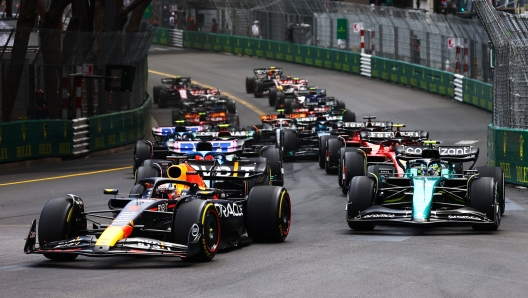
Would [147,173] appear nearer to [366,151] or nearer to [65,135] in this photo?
[366,151]

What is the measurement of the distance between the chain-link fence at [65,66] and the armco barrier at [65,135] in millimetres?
539

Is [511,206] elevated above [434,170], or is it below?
below

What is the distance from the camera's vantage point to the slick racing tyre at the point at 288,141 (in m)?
27.3

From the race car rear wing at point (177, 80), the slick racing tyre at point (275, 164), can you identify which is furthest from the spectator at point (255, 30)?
the slick racing tyre at point (275, 164)

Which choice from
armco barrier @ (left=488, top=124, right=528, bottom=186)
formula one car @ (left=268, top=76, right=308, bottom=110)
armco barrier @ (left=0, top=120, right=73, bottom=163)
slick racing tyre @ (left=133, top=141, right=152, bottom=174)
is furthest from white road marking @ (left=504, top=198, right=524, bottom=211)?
formula one car @ (left=268, top=76, right=308, bottom=110)

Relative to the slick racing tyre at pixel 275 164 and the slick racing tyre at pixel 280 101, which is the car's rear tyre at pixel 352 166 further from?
the slick racing tyre at pixel 280 101

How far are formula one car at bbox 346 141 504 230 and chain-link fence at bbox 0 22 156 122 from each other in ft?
48.0

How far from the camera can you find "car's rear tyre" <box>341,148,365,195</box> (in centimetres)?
2053

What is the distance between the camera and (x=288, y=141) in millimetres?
27453

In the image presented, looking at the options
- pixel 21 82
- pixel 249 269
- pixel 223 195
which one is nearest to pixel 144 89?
pixel 21 82

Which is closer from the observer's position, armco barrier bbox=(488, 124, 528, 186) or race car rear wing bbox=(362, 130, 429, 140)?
armco barrier bbox=(488, 124, 528, 186)

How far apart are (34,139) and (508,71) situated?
12931mm

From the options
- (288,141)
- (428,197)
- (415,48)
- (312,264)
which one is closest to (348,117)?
(288,141)

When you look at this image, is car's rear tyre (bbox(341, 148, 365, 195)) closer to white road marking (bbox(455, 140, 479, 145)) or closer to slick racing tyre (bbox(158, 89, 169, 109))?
white road marking (bbox(455, 140, 479, 145))
